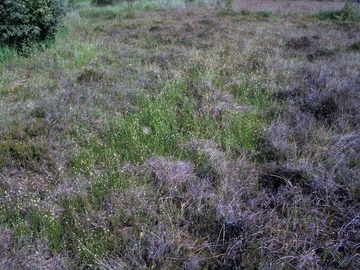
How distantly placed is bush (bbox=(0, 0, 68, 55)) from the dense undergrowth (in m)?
0.53

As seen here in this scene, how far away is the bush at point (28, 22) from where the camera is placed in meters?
7.44

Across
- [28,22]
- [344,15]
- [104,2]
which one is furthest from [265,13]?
[104,2]

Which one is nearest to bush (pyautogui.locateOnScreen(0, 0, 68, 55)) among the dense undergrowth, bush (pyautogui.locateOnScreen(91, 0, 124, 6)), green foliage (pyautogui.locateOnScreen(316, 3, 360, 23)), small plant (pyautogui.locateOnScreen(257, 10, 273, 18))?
the dense undergrowth

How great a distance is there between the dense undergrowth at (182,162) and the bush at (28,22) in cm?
53

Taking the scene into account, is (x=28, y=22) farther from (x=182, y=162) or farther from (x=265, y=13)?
(x=265, y=13)

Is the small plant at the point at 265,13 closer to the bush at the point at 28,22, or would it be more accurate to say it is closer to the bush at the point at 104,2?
the bush at the point at 28,22

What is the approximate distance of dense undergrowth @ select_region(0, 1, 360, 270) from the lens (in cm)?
268

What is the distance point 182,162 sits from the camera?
3.69 meters

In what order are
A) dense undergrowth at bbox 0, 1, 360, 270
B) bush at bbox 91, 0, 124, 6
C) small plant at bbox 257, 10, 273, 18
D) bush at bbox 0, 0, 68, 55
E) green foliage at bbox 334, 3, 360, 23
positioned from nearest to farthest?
dense undergrowth at bbox 0, 1, 360, 270
bush at bbox 0, 0, 68, 55
green foliage at bbox 334, 3, 360, 23
small plant at bbox 257, 10, 273, 18
bush at bbox 91, 0, 124, 6

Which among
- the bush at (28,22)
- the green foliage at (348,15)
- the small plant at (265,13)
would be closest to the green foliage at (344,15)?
the green foliage at (348,15)

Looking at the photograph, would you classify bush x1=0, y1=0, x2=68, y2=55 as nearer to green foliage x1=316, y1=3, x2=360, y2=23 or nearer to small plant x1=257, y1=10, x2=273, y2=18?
small plant x1=257, y1=10, x2=273, y2=18

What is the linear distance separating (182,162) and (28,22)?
20.5 feet

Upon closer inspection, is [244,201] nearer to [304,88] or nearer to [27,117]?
[304,88]

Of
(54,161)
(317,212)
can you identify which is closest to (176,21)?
(54,161)
